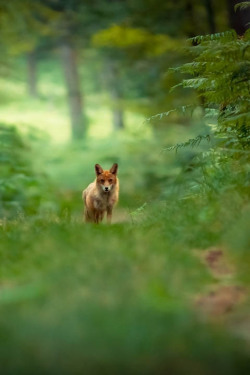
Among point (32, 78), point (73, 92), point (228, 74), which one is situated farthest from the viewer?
point (32, 78)

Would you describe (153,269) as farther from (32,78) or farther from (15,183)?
(32,78)

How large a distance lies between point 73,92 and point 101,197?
17256 mm

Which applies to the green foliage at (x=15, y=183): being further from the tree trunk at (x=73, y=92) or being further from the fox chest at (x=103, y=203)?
the tree trunk at (x=73, y=92)

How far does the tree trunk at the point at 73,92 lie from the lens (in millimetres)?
25906

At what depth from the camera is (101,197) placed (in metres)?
9.38

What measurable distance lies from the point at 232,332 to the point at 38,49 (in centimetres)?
2583

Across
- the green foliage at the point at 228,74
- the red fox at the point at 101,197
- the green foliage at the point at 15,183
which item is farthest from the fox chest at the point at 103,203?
the green foliage at the point at 15,183

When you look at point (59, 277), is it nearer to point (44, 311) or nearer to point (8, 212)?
point (44, 311)

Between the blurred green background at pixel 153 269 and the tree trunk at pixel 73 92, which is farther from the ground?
the tree trunk at pixel 73 92

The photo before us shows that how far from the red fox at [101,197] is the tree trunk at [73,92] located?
647 inches

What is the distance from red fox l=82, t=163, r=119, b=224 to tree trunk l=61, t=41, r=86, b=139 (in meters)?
16.4

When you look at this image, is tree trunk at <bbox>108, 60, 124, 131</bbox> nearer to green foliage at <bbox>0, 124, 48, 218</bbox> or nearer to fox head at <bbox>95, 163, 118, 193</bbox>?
green foliage at <bbox>0, 124, 48, 218</bbox>

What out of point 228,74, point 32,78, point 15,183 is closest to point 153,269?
point 228,74

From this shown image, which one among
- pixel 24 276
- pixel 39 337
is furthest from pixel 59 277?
pixel 39 337
